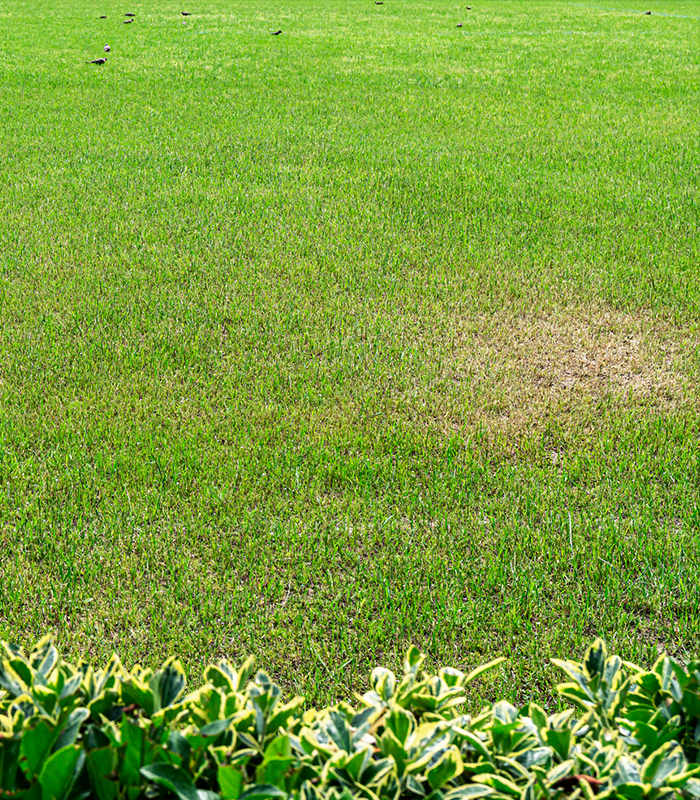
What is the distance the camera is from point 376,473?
11.5 ft

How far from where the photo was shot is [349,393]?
4.07 m

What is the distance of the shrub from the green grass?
1.10 meters

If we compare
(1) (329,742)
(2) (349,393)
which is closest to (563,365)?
(2) (349,393)

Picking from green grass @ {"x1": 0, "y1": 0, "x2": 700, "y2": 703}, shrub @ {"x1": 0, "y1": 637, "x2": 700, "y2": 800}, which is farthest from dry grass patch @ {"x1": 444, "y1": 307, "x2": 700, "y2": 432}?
shrub @ {"x1": 0, "y1": 637, "x2": 700, "y2": 800}

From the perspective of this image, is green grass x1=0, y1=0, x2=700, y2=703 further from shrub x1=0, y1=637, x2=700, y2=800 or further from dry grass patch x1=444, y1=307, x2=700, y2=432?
shrub x1=0, y1=637, x2=700, y2=800

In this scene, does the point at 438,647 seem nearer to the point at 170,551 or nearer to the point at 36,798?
the point at 170,551

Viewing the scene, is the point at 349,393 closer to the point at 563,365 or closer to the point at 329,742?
the point at 563,365

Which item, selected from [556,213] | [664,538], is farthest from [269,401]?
[556,213]

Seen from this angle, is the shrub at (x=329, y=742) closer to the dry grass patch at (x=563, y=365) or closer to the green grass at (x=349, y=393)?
the green grass at (x=349, y=393)

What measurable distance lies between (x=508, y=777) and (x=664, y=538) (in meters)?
2.06

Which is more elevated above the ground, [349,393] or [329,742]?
[329,742]

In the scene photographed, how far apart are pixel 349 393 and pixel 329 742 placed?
2.77 metres

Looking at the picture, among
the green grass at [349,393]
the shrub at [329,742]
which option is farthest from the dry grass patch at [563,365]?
the shrub at [329,742]

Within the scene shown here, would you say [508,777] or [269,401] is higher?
[508,777]
